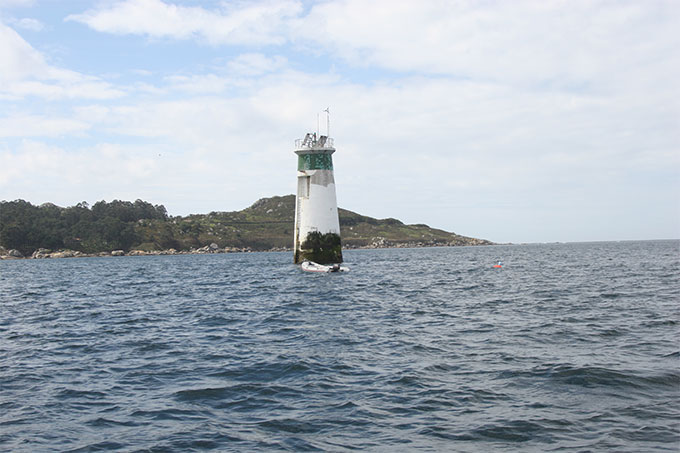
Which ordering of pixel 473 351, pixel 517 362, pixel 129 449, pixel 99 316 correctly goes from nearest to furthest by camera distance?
pixel 129 449 → pixel 517 362 → pixel 473 351 → pixel 99 316

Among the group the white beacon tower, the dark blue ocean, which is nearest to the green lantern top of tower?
the white beacon tower

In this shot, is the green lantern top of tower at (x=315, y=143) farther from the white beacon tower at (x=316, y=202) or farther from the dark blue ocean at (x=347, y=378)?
the dark blue ocean at (x=347, y=378)

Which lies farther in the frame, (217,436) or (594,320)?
(594,320)

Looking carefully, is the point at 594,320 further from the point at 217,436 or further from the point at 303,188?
the point at 303,188

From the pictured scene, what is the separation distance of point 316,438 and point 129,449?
148 inches

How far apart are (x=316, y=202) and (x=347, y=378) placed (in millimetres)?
51117

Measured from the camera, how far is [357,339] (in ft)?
68.9

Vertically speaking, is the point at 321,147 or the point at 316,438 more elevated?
the point at 321,147

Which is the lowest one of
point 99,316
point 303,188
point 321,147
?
point 99,316

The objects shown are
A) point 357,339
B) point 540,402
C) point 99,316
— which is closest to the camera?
point 540,402

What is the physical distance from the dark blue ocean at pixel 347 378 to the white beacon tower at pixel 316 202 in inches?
1398

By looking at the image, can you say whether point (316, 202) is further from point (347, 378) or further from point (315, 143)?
point (347, 378)

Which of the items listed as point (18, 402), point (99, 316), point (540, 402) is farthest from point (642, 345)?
point (99, 316)

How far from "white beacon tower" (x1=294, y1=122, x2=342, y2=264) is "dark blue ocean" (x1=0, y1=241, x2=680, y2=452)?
3551 centimetres
